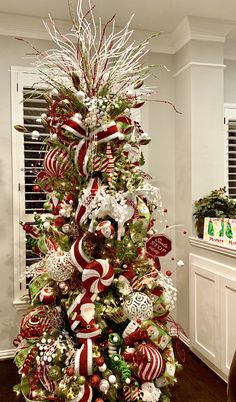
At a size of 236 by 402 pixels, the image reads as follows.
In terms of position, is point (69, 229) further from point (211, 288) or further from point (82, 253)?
point (211, 288)

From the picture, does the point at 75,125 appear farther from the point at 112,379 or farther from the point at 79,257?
the point at 112,379

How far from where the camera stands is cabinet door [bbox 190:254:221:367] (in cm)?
263

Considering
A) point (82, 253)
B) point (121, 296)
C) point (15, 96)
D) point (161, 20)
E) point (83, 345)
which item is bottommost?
point (83, 345)

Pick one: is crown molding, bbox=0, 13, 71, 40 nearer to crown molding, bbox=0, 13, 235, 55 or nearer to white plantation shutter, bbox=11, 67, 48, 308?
crown molding, bbox=0, 13, 235, 55

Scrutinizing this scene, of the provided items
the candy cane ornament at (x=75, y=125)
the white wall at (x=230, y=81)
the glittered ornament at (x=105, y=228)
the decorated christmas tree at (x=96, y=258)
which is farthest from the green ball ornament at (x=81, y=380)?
the white wall at (x=230, y=81)

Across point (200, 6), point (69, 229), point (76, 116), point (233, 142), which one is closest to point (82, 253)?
point (69, 229)

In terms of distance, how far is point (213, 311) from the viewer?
8.77 ft

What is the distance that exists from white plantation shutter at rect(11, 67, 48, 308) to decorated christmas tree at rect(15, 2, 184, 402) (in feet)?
3.39

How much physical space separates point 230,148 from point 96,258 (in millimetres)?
2448

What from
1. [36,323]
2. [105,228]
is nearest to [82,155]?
[105,228]

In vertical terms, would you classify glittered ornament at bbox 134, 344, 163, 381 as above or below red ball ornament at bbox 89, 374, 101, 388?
above

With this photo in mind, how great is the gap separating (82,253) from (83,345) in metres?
0.44

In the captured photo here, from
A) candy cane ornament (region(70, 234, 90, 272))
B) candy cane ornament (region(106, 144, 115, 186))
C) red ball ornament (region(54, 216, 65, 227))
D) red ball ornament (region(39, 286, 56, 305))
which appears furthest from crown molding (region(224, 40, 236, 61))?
red ball ornament (region(39, 286, 56, 305))

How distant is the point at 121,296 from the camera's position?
1835 millimetres
